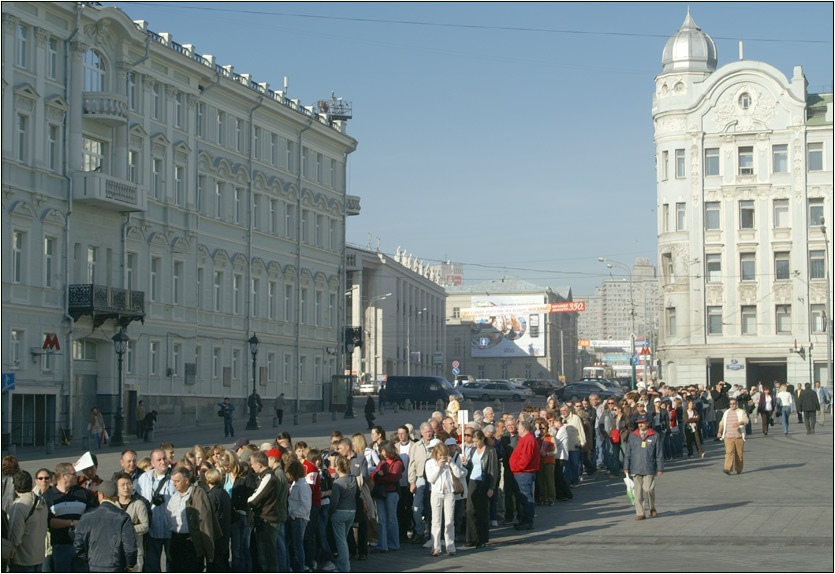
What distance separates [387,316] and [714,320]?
54.7 metres

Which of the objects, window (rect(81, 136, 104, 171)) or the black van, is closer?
window (rect(81, 136, 104, 171))

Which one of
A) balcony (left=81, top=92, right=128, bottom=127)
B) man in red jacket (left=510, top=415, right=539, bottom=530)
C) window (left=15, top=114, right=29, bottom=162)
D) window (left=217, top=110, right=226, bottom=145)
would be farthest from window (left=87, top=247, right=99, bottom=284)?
man in red jacket (left=510, top=415, right=539, bottom=530)

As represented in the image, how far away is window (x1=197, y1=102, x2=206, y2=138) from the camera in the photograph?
50.7 m

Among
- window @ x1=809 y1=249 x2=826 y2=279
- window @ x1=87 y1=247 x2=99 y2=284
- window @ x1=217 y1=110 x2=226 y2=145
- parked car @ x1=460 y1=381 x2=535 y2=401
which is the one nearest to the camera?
window @ x1=87 y1=247 x2=99 y2=284

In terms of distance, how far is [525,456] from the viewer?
752 inches

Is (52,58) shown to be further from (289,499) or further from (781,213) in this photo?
(781,213)

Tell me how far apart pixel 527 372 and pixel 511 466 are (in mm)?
136684

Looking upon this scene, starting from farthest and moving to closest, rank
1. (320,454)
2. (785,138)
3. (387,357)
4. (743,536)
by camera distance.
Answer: (387,357), (785,138), (743,536), (320,454)

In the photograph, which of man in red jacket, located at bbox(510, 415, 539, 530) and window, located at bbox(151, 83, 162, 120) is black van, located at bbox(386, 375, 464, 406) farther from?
man in red jacket, located at bbox(510, 415, 539, 530)

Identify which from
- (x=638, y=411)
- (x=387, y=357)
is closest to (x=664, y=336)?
(x=638, y=411)

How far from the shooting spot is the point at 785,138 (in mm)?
68438

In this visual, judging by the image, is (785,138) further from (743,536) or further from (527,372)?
(527,372)

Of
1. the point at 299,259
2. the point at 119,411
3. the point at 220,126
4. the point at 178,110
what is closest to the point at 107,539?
the point at 119,411

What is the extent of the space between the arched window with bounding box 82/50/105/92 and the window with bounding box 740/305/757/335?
132 ft
